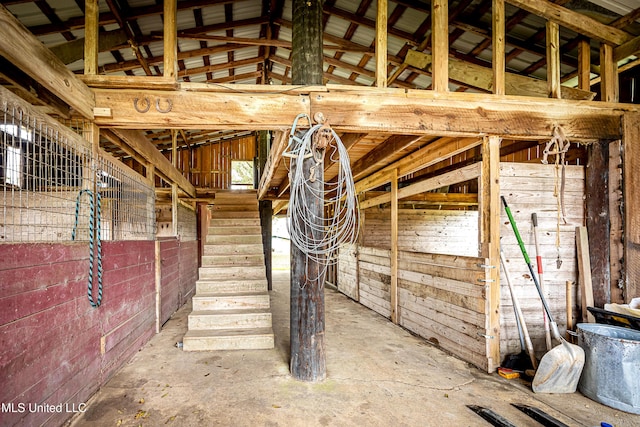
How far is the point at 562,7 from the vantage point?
3059 mm

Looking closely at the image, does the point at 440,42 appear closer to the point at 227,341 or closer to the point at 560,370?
the point at 560,370

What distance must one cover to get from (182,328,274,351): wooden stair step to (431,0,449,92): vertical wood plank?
10.4 ft

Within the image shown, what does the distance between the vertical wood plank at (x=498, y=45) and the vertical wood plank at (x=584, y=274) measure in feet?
5.48

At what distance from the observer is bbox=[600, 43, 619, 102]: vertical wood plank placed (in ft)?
10.6

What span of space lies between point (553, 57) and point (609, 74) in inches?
25.9

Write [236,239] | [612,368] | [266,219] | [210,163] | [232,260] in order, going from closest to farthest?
[612,368] → [232,260] → [236,239] → [266,219] → [210,163]

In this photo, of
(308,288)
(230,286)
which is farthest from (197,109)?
(230,286)

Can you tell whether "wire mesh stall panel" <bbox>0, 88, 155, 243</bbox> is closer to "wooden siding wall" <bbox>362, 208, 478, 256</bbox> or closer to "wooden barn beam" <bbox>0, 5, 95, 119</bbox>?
"wooden barn beam" <bbox>0, 5, 95, 119</bbox>

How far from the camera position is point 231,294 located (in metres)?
4.27

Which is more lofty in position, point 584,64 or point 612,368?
point 584,64

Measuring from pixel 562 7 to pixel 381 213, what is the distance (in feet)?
13.5

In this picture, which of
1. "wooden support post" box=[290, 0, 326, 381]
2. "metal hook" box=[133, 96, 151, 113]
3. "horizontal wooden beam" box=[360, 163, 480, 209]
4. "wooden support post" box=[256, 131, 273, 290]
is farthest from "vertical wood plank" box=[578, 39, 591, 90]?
"wooden support post" box=[256, 131, 273, 290]

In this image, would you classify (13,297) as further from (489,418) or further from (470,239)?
(470,239)

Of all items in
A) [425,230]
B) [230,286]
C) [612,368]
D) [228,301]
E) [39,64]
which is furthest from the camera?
[425,230]
